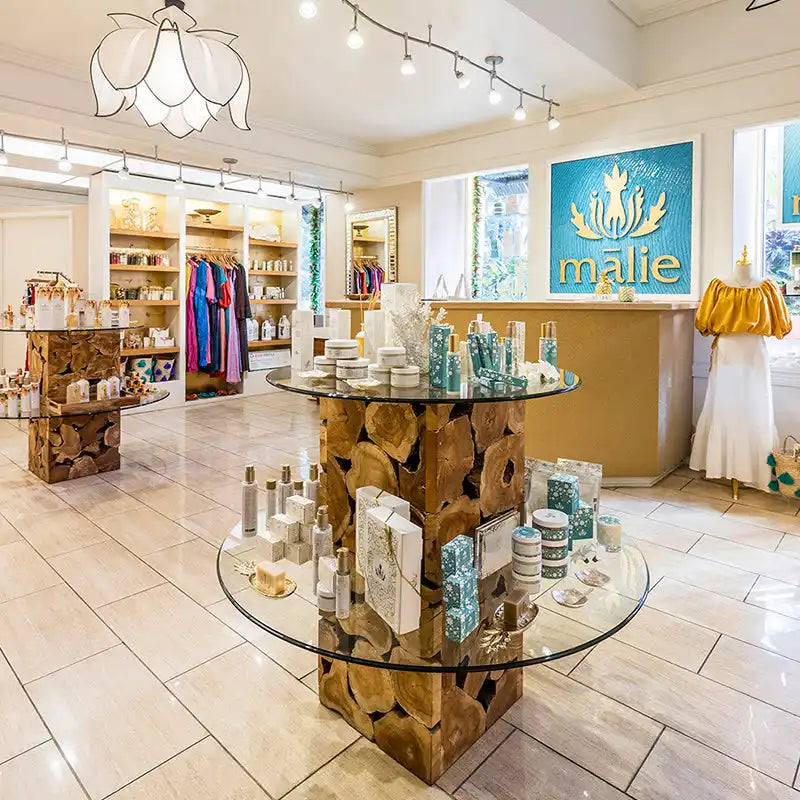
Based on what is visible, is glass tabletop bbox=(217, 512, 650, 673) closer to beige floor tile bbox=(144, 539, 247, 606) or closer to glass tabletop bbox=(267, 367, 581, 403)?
glass tabletop bbox=(267, 367, 581, 403)

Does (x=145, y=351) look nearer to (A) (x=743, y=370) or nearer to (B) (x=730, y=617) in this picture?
(A) (x=743, y=370)

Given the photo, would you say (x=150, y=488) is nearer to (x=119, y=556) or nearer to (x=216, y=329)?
(x=119, y=556)

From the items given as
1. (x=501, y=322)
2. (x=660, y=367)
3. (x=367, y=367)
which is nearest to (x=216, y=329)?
(x=501, y=322)

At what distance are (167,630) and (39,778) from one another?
0.76 m

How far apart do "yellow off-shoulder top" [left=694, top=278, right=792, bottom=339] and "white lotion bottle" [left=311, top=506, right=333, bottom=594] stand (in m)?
3.33

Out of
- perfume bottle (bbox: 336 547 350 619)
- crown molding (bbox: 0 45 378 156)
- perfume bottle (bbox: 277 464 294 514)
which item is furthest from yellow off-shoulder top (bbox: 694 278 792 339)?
crown molding (bbox: 0 45 378 156)

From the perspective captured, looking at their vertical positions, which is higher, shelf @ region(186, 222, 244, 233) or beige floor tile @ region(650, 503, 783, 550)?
shelf @ region(186, 222, 244, 233)

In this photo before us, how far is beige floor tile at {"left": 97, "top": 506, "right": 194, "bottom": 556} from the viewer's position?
3246 mm

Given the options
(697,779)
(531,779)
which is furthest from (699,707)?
(531,779)

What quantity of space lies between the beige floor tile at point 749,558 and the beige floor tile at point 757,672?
749 mm

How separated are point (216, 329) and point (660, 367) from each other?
5323 mm

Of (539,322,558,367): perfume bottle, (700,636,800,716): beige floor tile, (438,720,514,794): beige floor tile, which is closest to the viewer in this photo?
(438,720,514,794): beige floor tile

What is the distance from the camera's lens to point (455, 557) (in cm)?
149

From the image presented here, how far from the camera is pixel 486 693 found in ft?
6.00
